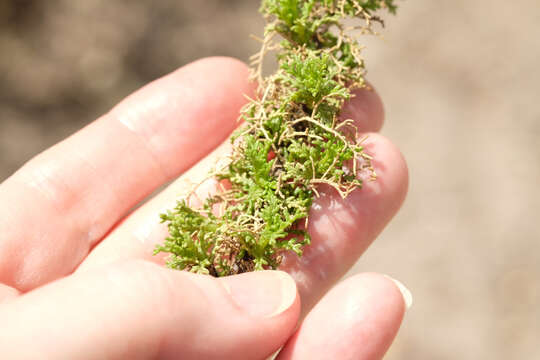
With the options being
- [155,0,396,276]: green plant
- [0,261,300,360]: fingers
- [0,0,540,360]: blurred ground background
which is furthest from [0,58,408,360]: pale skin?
[0,0,540,360]: blurred ground background

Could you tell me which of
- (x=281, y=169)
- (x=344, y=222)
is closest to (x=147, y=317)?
(x=281, y=169)

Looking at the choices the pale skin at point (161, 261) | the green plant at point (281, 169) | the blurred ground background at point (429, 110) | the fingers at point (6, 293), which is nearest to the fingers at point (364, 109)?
the pale skin at point (161, 261)

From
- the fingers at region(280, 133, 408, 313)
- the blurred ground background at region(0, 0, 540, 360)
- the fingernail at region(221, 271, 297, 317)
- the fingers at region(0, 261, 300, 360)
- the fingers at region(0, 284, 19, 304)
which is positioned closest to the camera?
the fingers at region(0, 261, 300, 360)

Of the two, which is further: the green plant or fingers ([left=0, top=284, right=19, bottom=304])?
the green plant

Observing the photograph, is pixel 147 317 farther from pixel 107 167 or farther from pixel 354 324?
pixel 107 167

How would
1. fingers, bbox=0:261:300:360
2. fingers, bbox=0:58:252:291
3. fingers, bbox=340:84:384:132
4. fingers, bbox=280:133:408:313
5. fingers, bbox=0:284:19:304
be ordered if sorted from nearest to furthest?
1. fingers, bbox=0:261:300:360
2. fingers, bbox=0:284:19:304
3. fingers, bbox=280:133:408:313
4. fingers, bbox=0:58:252:291
5. fingers, bbox=340:84:384:132

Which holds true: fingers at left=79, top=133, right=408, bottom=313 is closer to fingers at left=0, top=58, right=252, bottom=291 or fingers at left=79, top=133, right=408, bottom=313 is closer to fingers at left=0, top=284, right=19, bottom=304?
fingers at left=0, top=58, right=252, bottom=291

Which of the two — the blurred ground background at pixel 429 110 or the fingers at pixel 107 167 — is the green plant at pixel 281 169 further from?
the blurred ground background at pixel 429 110
